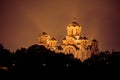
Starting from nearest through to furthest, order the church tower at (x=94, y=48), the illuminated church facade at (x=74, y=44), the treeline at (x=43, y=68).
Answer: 1. the treeline at (x=43, y=68)
2. the illuminated church facade at (x=74, y=44)
3. the church tower at (x=94, y=48)

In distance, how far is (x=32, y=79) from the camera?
37.1 m

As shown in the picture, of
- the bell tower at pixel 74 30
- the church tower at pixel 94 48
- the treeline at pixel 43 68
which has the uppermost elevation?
the bell tower at pixel 74 30

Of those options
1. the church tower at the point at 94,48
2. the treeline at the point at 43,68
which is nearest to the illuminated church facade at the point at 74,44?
the church tower at the point at 94,48

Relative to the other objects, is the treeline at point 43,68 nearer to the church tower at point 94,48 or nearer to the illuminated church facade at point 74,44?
the illuminated church facade at point 74,44

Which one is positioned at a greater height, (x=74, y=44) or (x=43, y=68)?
(x=74, y=44)

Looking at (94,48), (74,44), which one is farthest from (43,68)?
(94,48)

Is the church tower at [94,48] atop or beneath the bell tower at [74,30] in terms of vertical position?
beneath

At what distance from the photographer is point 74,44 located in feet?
239

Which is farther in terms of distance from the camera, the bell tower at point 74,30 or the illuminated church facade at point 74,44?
the bell tower at point 74,30

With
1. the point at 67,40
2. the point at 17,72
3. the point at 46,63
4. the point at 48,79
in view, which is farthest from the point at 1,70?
the point at 67,40

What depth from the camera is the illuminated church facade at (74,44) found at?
7138 centimetres

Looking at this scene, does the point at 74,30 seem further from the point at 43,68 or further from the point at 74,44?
the point at 43,68

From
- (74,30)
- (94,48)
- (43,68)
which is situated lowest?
(43,68)

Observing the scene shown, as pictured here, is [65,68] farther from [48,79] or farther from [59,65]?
[48,79]
